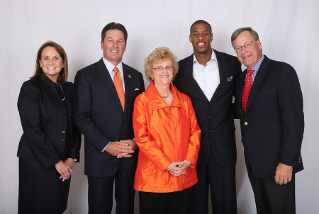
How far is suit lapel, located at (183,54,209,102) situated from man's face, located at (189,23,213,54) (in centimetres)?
13

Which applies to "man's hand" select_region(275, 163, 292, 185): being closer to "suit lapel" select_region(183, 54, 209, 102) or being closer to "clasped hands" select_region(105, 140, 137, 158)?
"suit lapel" select_region(183, 54, 209, 102)

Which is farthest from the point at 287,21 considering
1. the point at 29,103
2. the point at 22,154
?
the point at 22,154

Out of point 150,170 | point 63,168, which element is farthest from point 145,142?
point 63,168

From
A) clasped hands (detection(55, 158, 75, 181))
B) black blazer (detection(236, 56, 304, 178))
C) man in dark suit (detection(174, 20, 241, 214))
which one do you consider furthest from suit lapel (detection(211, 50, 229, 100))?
clasped hands (detection(55, 158, 75, 181))

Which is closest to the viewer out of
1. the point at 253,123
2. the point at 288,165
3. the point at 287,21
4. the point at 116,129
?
the point at 288,165

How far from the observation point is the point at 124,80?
2436 mm

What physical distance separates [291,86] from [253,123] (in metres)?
0.39

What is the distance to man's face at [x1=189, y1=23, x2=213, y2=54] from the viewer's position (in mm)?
2512

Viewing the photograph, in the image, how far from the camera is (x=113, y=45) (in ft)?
7.88

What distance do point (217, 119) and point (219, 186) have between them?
2.03ft

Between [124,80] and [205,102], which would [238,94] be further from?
[124,80]

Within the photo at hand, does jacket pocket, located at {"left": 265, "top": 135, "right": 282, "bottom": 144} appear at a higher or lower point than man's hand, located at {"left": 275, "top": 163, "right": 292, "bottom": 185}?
higher

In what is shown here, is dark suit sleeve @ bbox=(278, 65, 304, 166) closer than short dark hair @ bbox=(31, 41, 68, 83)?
Yes

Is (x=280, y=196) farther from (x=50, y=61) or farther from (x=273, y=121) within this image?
(x=50, y=61)
